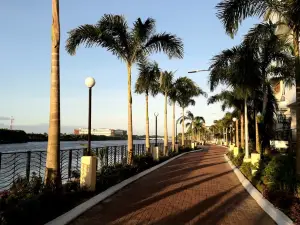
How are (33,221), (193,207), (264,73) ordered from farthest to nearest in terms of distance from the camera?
(264,73), (193,207), (33,221)

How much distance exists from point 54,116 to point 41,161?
2.29 m

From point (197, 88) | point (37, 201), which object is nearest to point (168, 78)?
point (197, 88)

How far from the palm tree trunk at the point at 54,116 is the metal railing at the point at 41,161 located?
0.56 meters

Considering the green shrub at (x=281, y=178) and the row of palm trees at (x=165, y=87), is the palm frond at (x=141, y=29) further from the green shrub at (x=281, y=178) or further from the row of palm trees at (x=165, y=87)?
the green shrub at (x=281, y=178)

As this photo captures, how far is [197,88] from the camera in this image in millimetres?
35219

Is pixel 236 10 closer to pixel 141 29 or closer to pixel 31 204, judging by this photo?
pixel 141 29

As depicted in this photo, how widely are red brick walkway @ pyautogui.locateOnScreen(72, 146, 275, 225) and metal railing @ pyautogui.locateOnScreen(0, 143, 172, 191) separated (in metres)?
1.96

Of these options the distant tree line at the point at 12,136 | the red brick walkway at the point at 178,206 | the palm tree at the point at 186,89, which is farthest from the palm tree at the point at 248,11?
the distant tree line at the point at 12,136

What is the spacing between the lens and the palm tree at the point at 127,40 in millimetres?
14281

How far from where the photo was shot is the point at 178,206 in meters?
8.47

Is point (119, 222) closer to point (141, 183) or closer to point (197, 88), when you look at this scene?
point (141, 183)

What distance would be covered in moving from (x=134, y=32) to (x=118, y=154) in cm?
566

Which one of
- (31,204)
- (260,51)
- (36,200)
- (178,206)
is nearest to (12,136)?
(260,51)

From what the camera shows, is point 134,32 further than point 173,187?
Yes
